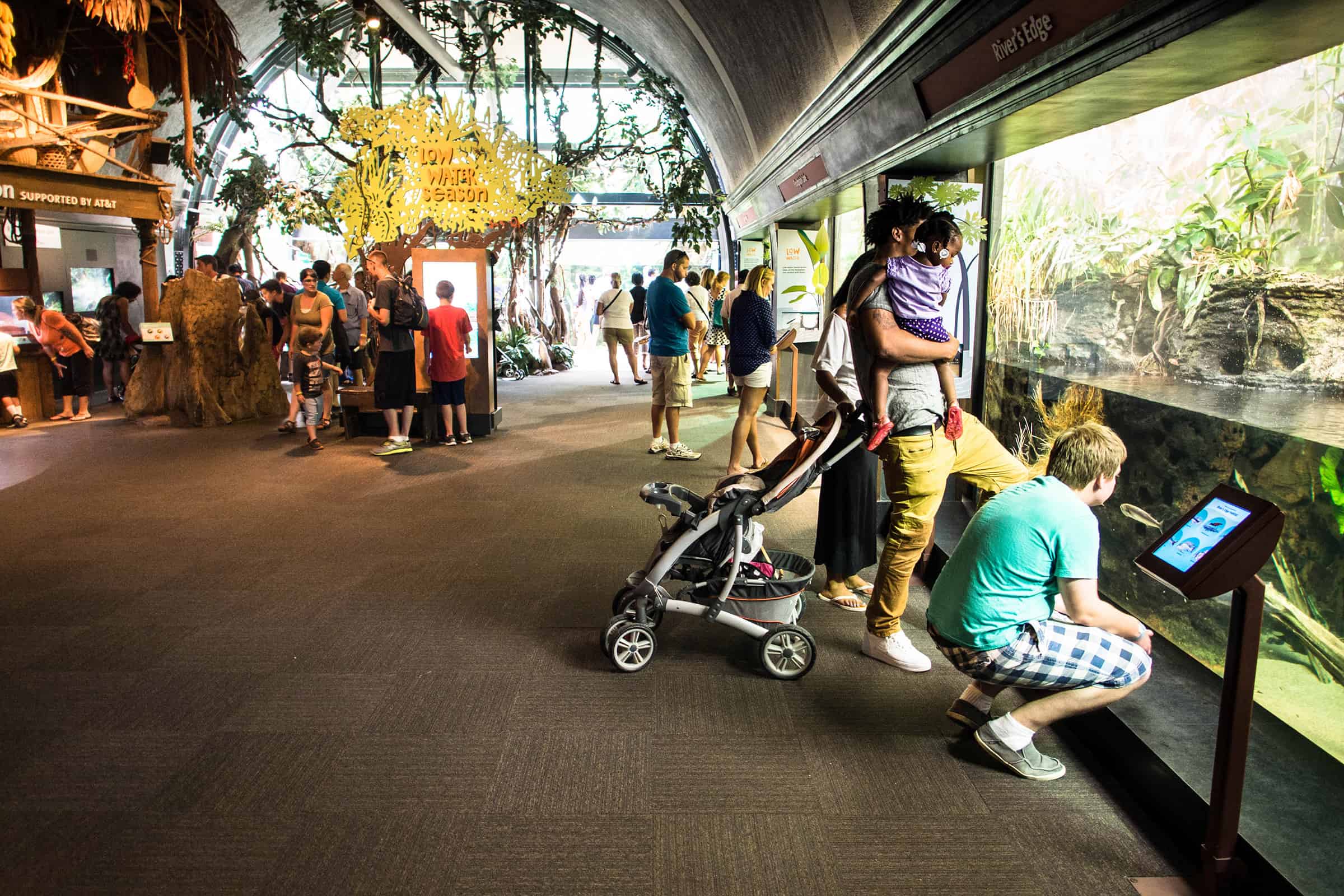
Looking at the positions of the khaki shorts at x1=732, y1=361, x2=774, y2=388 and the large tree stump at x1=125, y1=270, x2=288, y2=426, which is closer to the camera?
the khaki shorts at x1=732, y1=361, x2=774, y2=388

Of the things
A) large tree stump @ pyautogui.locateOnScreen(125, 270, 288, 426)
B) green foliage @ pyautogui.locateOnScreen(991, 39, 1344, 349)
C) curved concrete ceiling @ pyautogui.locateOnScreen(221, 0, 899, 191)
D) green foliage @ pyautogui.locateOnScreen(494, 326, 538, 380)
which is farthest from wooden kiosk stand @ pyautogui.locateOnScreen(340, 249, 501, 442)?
green foliage @ pyautogui.locateOnScreen(991, 39, 1344, 349)

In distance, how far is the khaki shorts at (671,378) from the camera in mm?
6961

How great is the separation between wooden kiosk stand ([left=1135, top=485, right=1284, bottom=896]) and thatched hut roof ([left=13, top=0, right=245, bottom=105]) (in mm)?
9293

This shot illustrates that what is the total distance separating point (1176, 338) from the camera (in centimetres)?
334

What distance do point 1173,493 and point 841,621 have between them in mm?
1430

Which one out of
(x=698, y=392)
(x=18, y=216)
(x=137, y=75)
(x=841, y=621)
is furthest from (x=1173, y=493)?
(x=18, y=216)

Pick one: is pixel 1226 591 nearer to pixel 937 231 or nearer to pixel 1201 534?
pixel 1201 534

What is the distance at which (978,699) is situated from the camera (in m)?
2.94

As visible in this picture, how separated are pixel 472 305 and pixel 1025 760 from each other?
21.7ft

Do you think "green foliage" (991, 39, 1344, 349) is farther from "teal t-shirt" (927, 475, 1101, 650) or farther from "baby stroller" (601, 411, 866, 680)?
"baby stroller" (601, 411, 866, 680)

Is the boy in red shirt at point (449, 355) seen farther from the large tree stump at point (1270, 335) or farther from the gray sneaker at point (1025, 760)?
the gray sneaker at point (1025, 760)

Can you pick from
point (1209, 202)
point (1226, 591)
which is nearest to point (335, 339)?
point (1209, 202)

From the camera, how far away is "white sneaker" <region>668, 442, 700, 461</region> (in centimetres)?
731

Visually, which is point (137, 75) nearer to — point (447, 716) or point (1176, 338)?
point (447, 716)
